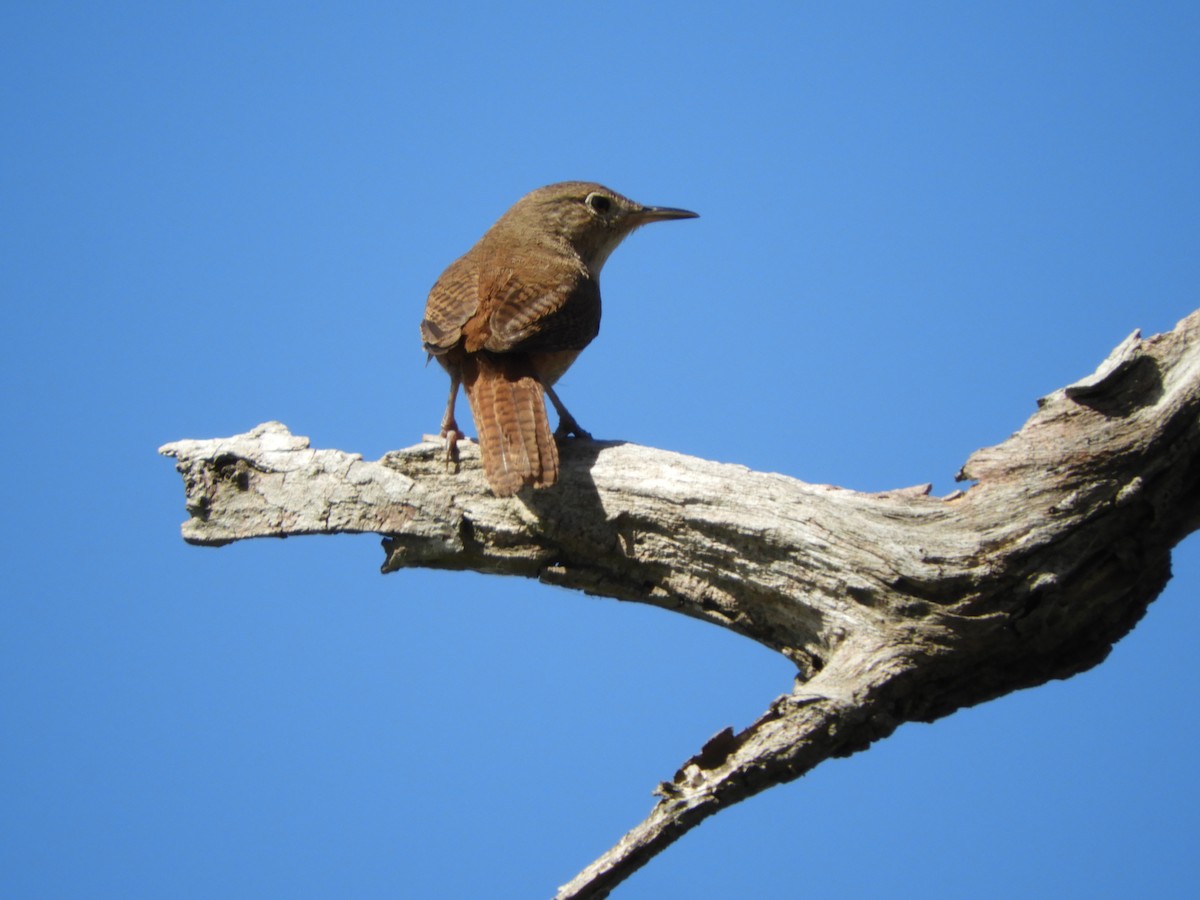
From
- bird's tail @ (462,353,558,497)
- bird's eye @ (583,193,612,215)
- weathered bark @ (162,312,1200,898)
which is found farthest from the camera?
bird's eye @ (583,193,612,215)

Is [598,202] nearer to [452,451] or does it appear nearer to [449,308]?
[449,308]

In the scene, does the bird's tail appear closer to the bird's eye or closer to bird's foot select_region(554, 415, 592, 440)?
bird's foot select_region(554, 415, 592, 440)

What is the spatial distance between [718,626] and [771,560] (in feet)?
1.44

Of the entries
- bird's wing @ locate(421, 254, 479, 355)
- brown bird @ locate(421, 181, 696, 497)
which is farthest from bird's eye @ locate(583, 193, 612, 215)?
bird's wing @ locate(421, 254, 479, 355)

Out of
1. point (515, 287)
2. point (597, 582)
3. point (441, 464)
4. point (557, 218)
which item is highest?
point (557, 218)

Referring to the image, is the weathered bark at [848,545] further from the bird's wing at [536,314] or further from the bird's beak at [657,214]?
the bird's beak at [657,214]

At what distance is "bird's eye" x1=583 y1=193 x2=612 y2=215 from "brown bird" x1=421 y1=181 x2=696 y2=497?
1.04 feet

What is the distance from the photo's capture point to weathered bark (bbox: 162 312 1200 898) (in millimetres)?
4113

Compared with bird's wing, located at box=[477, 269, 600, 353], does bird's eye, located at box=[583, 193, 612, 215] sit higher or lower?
higher

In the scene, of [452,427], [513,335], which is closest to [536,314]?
A: [513,335]

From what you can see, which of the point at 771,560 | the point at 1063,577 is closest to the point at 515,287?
→ the point at 771,560

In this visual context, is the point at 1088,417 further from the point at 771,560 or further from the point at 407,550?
the point at 407,550

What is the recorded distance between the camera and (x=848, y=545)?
4.43 metres

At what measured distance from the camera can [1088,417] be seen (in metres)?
4.34
